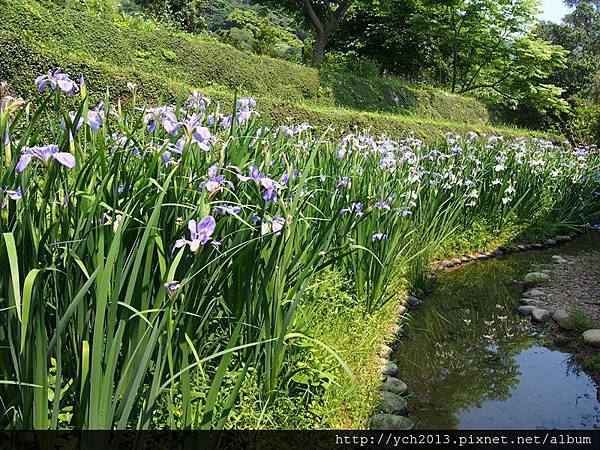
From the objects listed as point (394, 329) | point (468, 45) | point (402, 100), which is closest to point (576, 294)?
point (394, 329)

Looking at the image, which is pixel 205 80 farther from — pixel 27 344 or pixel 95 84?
pixel 27 344

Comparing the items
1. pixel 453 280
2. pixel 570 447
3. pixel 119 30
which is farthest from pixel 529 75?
pixel 570 447

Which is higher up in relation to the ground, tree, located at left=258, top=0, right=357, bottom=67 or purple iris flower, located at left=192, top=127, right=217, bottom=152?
tree, located at left=258, top=0, right=357, bottom=67

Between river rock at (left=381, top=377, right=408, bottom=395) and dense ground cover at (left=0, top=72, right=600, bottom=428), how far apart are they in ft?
0.36

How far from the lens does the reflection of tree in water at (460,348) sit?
2.65m

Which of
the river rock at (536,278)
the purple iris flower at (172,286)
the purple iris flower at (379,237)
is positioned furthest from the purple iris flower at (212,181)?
the river rock at (536,278)

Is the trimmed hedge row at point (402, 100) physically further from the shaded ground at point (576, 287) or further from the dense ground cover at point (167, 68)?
the shaded ground at point (576, 287)

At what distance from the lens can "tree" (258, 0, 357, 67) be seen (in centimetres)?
1594

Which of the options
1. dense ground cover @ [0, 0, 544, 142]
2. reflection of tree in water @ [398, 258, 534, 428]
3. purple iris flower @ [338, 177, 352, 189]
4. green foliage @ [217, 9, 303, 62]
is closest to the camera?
reflection of tree in water @ [398, 258, 534, 428]

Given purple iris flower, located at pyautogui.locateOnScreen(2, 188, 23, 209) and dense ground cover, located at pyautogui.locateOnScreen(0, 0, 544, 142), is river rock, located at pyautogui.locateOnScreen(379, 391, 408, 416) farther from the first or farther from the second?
dense ground cover, located at pyautogui.locateOnScreen(0, 0, 544, 142)

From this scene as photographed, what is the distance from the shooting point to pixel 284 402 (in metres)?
1.95

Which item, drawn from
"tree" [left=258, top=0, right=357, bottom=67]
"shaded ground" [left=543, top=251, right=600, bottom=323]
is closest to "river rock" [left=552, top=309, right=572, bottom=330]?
"shaded ground" [left=543, top=251, right=600, bottom=323]

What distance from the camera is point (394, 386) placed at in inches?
103

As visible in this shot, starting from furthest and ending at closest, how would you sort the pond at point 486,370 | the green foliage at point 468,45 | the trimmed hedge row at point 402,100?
the green foliage at point 468,45 → the trimmed hedge row at point 402,100 → the pond at point 486,370
